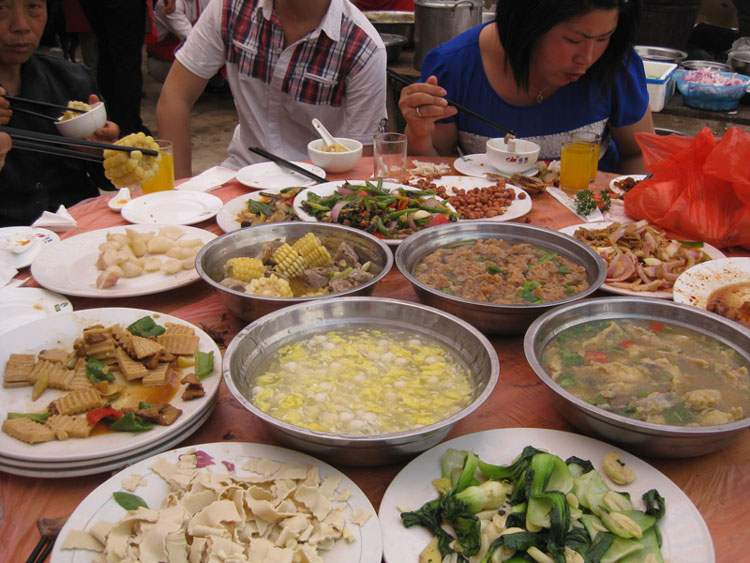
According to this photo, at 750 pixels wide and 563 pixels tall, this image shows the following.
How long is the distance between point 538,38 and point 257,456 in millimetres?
2994

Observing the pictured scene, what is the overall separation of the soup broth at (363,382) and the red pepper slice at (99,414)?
33 centimetres

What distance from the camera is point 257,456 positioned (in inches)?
51.9

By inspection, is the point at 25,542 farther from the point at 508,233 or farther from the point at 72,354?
the point at 508,233

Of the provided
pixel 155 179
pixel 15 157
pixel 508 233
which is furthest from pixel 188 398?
pixel 15 157

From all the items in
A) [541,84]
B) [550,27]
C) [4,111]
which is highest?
[550,27]

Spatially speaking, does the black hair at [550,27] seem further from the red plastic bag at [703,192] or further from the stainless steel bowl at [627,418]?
the stainless steel bowl at [627,418]

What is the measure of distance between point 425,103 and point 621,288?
1647mm

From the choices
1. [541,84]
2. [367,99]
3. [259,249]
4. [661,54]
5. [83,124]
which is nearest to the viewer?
[259,249]

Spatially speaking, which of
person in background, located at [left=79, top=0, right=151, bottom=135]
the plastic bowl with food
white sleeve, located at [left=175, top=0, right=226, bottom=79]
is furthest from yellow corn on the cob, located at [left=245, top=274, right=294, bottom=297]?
person in background, located at [left=79, top=0, right=151, bottom=135]

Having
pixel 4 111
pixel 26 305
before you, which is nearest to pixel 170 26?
pixel 4 111

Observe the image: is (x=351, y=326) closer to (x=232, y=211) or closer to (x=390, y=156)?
(x=232, y=211)

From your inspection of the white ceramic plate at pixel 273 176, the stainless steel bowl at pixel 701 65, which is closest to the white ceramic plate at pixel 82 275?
the white ceramic plate at pixel 273 176

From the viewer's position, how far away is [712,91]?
6.05 m

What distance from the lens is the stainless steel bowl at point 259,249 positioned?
180 centimetres
